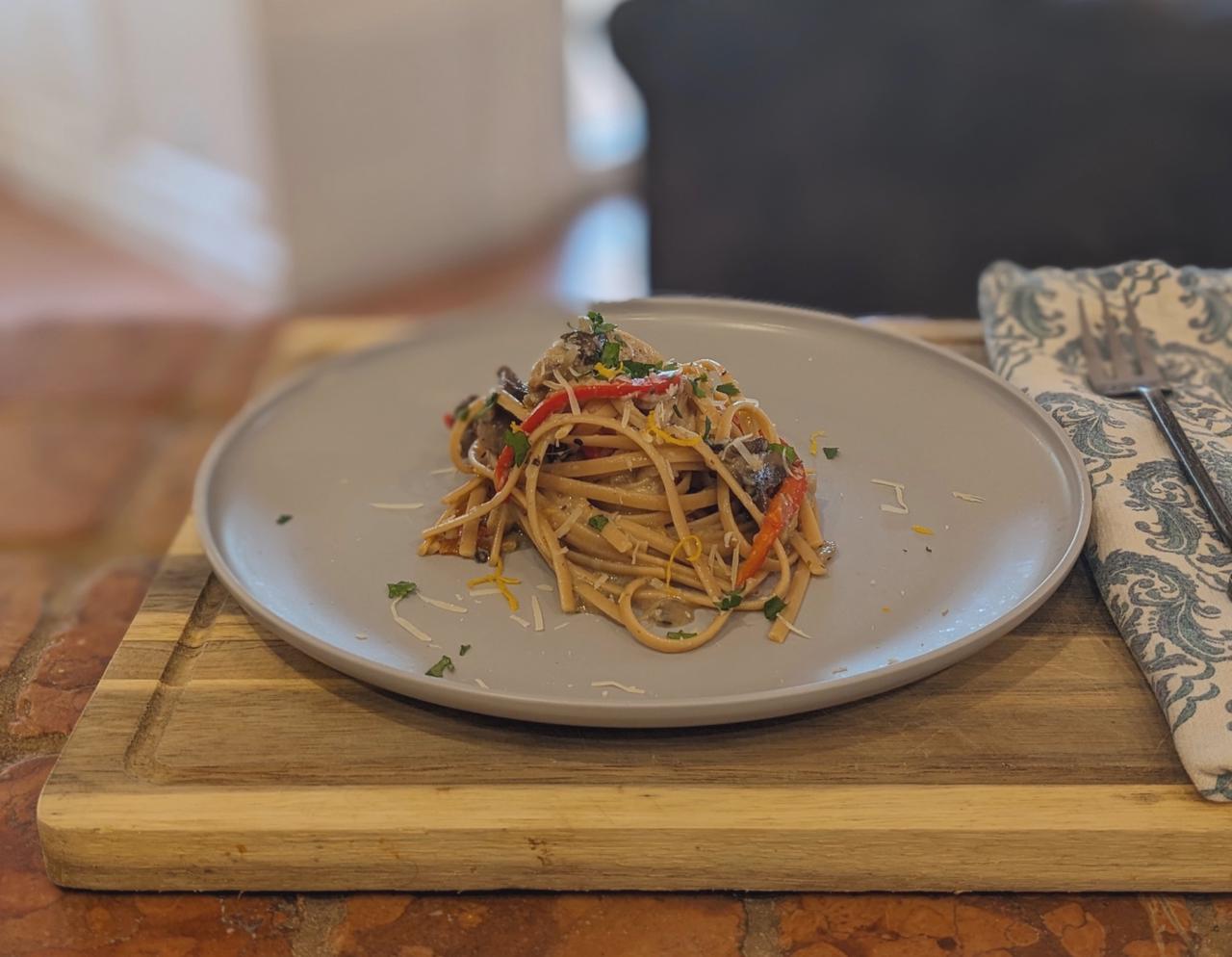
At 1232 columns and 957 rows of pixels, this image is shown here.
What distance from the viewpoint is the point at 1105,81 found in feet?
11.5

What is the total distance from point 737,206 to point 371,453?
2194mm

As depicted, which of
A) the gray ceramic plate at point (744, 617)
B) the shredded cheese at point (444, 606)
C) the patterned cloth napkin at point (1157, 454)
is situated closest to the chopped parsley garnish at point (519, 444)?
the gray ceramic plate at point (744, 617)

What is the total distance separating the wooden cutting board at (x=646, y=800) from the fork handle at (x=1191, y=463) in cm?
28

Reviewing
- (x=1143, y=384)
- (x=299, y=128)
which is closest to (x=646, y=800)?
(x=1143, y=384)

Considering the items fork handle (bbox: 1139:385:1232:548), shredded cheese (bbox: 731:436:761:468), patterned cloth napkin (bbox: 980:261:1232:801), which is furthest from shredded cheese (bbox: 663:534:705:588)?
fork handle (bbox: 1139:385:1232:548)

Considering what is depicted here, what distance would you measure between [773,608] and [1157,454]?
1.95ft

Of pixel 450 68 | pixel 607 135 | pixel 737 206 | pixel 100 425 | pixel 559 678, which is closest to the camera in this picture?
pixel 559 678

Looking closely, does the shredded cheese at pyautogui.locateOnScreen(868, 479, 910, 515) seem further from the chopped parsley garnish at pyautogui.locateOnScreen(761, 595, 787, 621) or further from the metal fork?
the metal fork

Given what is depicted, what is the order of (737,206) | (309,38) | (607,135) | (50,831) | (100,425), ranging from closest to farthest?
(50,831), (100,425), (737,206), (309,38), (607,135)

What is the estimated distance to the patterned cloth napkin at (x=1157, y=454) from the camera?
4.32ft

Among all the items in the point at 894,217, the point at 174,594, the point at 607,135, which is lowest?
the point at 607,135

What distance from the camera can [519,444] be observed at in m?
1.61

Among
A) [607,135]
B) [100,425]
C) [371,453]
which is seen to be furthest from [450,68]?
[371,453]

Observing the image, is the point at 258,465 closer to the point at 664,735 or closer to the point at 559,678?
the point at 559,678
